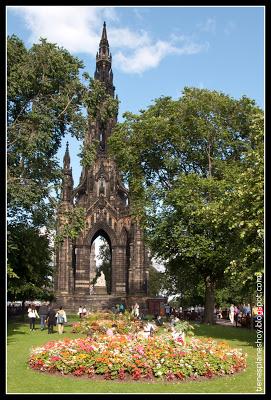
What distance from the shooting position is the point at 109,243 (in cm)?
6606

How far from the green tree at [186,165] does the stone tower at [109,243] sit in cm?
2344

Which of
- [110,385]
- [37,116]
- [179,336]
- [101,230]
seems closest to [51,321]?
[37,116]

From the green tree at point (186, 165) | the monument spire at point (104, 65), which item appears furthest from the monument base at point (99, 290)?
the monument spire at point (104, 65)

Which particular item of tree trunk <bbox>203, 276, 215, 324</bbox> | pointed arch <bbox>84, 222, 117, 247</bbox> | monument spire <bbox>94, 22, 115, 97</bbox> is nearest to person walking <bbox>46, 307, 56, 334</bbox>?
tree trunk <bbox>203, 276, 215, 324</bbox>

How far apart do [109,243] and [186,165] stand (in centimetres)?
3224

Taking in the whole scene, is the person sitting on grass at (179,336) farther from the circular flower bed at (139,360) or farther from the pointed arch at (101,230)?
the pointed arch at (101,230)

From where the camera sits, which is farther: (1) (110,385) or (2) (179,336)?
(2) (179,336)

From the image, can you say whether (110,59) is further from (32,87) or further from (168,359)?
(168,359)

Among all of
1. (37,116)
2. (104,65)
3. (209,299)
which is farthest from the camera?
(104,65)

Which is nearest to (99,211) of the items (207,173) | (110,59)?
(110,59)

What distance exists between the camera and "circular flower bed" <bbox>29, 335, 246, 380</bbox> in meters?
13.3

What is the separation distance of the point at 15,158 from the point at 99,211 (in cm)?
4354

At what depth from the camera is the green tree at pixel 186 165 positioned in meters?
31.2

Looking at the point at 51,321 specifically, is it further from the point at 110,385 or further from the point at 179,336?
the point at 110,385
